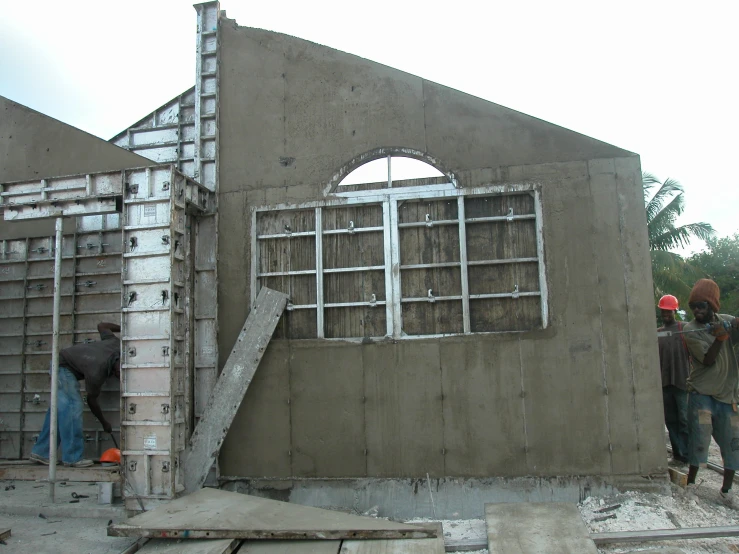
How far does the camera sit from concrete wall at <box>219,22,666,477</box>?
23.8 feet

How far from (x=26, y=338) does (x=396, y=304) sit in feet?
20.1

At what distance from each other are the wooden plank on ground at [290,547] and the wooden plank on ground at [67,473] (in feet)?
8.23

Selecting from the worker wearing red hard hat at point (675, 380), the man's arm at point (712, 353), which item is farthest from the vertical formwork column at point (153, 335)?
the worker wearing red hard hat at point (675, 380)

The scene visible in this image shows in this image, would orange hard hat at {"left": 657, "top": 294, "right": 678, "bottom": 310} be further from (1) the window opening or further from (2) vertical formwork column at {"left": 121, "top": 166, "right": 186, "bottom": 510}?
(2) vertical formwork column at {"left": 121, "top": 166, "right": 186, "bottom": 510}

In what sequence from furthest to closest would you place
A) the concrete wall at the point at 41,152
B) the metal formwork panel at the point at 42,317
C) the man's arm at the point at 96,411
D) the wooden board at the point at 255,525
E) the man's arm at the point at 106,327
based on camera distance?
the concrete wall at the point at 41,152 < the metal formwork panel at the point at 42,317 < the man's arm at the point at 106,327 < the man's arm at the point at 96,411 < the wooden board at the point at 255,525

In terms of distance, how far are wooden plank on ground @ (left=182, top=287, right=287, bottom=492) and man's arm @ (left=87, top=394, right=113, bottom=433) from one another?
163 centimetres

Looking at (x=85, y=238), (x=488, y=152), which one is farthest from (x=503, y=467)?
(x=85, y=238)

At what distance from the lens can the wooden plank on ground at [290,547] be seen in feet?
18.7

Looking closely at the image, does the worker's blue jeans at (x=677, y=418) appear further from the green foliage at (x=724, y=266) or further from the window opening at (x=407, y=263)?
the green foliage at (x=724, y=266)

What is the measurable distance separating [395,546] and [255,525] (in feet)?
4.70

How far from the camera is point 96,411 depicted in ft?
27.4

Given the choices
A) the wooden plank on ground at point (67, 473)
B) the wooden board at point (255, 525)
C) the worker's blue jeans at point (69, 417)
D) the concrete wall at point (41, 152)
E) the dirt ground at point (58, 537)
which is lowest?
the dirt ground at point (58, 537)

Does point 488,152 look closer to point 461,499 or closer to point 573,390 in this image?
point 573,390

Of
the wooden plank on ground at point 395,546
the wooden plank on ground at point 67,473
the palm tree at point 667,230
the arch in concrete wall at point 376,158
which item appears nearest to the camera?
the wooden plank on ground at point 395,546
